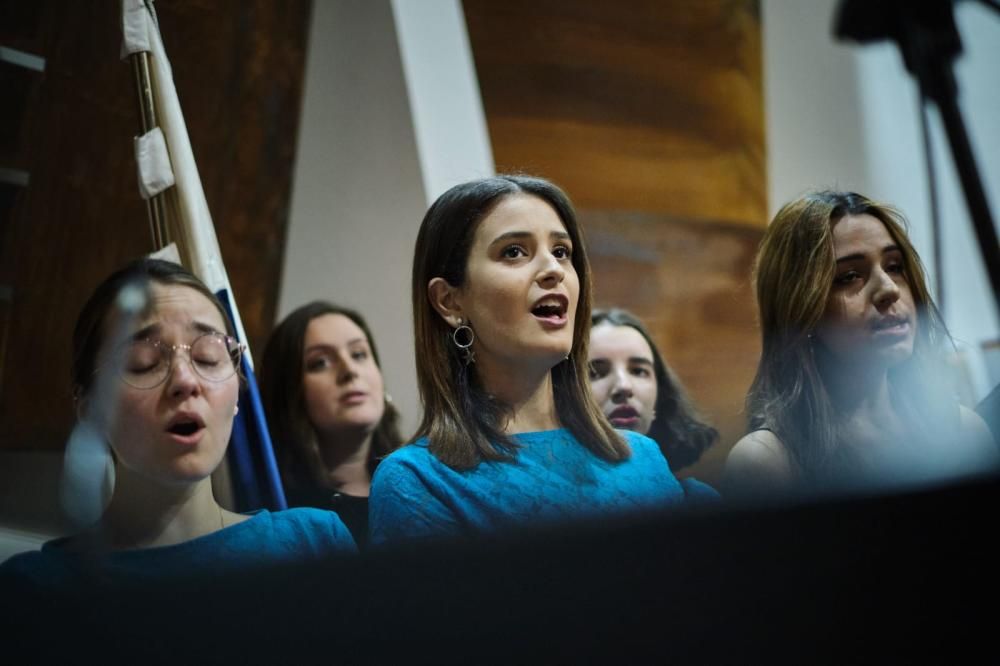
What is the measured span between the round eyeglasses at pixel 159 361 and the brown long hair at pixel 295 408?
54 centimetres

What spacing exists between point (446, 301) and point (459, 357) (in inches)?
2.5

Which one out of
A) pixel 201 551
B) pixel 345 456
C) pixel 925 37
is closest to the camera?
pixel 925 37

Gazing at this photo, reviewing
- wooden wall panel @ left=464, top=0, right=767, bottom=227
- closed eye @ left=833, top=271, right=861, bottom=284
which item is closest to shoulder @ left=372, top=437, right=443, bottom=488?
closed eye @ left=833, top=271, right=861, bottom=284

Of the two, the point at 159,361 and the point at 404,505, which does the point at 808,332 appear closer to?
the point at 404,505

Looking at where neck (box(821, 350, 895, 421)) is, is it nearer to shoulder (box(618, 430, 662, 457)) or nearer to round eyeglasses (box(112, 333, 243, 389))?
shoulder (box(618, 430, 662, 457))

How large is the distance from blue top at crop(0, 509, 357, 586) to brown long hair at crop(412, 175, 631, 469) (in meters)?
0.15

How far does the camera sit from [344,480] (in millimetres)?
1591

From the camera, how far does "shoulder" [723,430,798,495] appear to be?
3.33ft

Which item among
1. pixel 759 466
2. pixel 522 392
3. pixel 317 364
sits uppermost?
pixel 317 364

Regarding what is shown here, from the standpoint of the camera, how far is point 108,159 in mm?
1379

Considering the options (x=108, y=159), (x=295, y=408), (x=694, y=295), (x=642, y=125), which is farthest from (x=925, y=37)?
(x=295, y=408)

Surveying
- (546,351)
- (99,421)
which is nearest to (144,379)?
(99,421)

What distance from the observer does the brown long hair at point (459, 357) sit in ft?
3.61

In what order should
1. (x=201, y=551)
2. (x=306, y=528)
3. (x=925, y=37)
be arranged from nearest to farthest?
(x=925, y=37), (x=201, y=551), (x=306, y=528)
